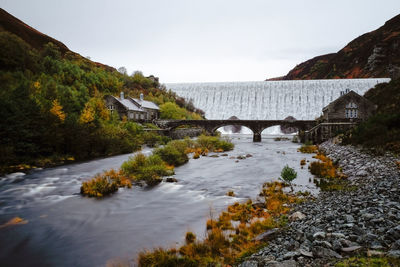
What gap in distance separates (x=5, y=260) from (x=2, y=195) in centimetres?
797

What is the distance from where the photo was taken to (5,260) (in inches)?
261

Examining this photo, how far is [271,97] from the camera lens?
73062 mm

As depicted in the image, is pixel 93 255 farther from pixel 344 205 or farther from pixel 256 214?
pixel 344 205

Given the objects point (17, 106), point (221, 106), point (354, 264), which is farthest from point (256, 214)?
point (221, 106)

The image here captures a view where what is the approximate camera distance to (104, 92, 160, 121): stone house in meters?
45.2

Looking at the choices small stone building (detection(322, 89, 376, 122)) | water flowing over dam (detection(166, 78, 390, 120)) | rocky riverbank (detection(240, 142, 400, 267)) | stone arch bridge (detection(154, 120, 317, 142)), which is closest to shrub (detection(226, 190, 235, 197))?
rocky riverbank (detection(240, 142, 400, 267))

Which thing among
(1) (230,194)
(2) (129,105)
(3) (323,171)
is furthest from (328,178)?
(2) (129,105)

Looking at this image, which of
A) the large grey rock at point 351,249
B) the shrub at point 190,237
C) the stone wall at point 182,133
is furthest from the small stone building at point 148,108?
the large grey rock at point 351,249

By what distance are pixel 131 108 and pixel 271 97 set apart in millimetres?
43467

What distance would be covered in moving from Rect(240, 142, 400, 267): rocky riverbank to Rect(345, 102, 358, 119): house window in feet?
104

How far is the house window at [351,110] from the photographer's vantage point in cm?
3678

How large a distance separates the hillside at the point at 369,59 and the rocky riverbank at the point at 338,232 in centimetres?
8330

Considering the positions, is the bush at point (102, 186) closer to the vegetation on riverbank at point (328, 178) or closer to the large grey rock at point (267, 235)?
the large grey rock at point (267, 235)

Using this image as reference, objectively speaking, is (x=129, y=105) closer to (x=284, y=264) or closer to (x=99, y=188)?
(x=99, y=188)
